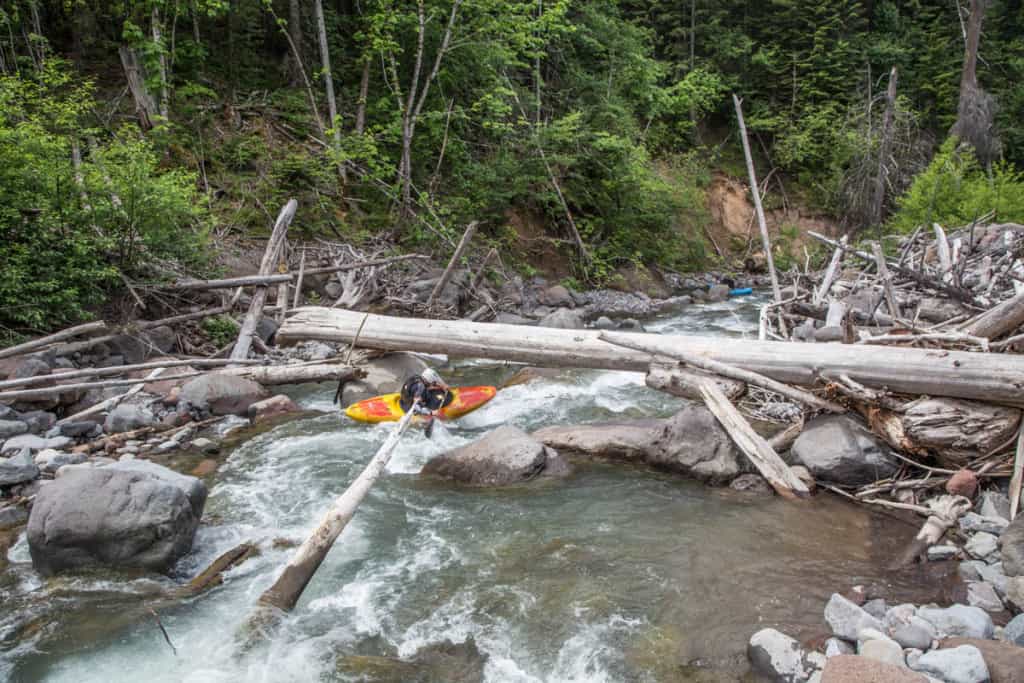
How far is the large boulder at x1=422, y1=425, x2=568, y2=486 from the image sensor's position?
5945 mm

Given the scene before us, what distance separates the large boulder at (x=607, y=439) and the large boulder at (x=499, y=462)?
40 cm

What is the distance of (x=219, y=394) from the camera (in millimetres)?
7730

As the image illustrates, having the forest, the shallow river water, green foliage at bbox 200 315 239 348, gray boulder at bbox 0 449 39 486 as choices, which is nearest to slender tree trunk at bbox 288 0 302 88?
the forest

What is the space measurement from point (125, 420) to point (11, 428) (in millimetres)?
999

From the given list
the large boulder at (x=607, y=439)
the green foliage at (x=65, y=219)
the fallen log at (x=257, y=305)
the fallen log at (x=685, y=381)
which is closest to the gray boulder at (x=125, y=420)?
the fallen log at (x=257, y=305)

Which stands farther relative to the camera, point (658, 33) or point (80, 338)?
point (658, 33)

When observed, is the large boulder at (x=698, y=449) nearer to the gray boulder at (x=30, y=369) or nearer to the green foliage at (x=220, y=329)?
the gray boulder at (x=30, y=369)

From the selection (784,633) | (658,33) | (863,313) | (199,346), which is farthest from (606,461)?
(658,33)

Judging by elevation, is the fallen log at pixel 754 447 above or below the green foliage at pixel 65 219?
below

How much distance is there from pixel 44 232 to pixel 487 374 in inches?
251

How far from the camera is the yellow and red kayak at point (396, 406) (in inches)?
295

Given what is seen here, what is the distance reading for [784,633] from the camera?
11.8ft

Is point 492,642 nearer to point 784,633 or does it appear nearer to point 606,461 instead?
point 784,633

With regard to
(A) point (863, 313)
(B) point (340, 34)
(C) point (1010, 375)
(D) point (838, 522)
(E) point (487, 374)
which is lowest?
(E) point (487, 374)
